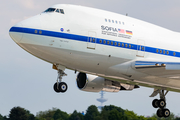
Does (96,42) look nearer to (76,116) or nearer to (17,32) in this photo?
(17,32)

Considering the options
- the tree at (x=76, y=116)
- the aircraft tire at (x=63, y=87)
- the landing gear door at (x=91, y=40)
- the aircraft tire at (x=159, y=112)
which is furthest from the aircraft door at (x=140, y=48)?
the tree at (x=76, y=116)

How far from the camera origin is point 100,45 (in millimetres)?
26672

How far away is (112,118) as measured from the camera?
54031 mm

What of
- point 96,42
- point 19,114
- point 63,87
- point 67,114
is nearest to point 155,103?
point 96,42

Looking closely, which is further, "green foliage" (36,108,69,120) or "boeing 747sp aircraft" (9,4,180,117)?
"green foliage" (36,108,69,120)

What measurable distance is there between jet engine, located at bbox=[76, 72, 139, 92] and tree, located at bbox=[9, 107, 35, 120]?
33.7 meters

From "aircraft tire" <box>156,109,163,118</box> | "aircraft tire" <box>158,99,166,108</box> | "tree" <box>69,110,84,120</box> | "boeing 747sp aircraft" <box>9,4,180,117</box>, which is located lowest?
"aircraft tire" <box>156,109,163,118</box>

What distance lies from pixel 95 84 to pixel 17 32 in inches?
443

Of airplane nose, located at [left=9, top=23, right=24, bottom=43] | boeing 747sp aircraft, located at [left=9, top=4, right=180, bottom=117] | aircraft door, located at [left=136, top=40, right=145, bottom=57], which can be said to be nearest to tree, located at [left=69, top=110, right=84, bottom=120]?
boeing 747sp aircraft, located at [left=9, top=4, right=180, bottom=117]

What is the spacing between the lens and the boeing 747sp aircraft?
2533 centimetres

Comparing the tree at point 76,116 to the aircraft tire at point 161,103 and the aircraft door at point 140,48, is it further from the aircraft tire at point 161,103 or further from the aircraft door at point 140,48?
the aircraft door at point 140,48

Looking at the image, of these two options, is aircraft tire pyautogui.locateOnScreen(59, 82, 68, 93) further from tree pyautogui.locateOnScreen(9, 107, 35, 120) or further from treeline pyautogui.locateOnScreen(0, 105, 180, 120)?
tree pyautogui.locateOnScreen(9, 107, 35, 120)

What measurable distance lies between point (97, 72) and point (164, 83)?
690 centimetres

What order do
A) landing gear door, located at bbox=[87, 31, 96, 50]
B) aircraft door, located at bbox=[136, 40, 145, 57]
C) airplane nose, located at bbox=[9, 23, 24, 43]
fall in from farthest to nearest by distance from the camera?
aircraft door, located at bbox=[136, 40, 145, 57]
landing gear door, located at bbox=[87, 31, 96, 50]
airplane nose, located at bbox=[9, 23, 24, 43]
